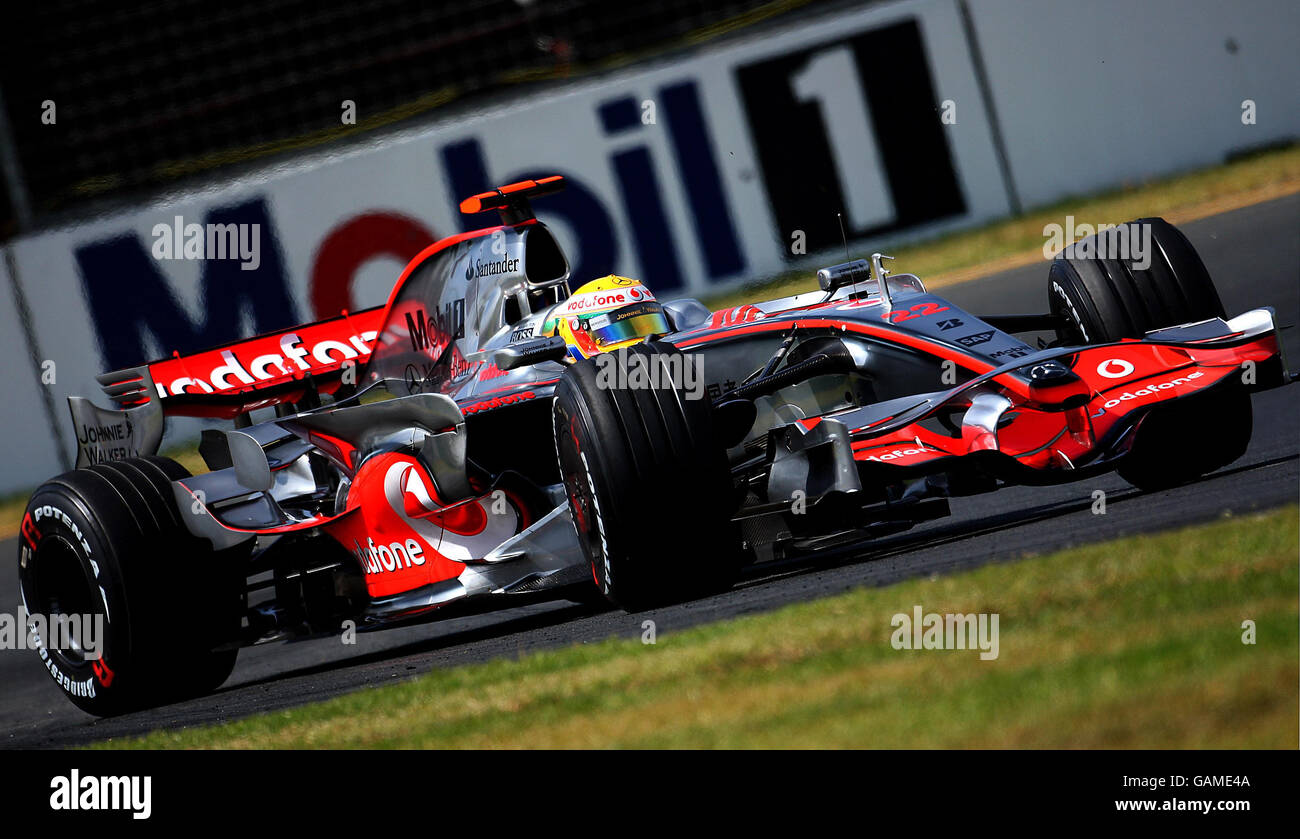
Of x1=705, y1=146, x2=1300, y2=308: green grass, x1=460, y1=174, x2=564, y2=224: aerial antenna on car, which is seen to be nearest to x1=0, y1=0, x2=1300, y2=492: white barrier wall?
x1=705, y1=146, x2=1300, y2=308: green grass

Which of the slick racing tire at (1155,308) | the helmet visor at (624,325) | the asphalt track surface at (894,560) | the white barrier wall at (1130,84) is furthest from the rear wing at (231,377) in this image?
the white barrier wall at (1130,84)

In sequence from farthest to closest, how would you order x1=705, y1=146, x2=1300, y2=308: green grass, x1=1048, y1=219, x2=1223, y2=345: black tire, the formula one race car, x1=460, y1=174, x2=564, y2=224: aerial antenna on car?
x1=705, y1=146, x2=1300, y2=308: green grass
x1=460, y1=174, x2=564, y2=224: aerial antenna on car
x1=1048, y1=219, x2=1223, y2=345: black tire
the formula one race car

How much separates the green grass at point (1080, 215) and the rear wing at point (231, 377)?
170 inches

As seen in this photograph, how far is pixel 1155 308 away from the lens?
7172 mm

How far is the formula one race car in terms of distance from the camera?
6055 mm

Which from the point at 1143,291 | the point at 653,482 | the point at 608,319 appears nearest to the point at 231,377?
the point at 608,319

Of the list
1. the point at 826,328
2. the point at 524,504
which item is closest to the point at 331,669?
the point at 524,504

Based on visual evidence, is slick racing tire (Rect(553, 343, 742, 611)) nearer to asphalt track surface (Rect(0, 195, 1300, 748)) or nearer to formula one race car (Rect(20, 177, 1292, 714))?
formula one race car (Rect(20, 177, 1292, 714))

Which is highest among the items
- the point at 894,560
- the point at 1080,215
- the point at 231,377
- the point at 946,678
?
the point at 231,377

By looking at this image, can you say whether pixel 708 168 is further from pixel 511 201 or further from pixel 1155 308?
pixel 1155 308

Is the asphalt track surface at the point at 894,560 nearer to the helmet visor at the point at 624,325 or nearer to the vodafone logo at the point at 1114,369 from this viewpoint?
the vodafone logo at the point at 1114,369

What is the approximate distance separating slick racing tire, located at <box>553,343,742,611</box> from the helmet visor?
153 cm

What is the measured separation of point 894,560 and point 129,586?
10.5 feet
